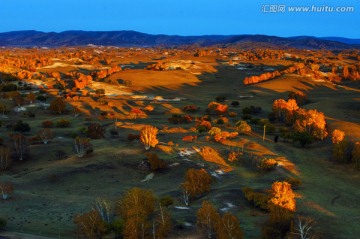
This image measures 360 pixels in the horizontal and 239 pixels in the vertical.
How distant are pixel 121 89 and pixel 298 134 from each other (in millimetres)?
108828

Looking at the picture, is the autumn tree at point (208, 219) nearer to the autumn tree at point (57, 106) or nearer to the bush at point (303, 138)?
the bush at point (303, 138)

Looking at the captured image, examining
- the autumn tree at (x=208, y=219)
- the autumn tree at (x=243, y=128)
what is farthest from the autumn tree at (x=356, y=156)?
the autumn tree at (x=208, y=219)

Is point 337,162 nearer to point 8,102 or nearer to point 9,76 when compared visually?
point 8,102

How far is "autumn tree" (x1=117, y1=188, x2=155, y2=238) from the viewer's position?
139 feet

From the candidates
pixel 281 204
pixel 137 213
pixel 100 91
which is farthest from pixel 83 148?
pixel 100 91

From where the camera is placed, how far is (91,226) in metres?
42.4

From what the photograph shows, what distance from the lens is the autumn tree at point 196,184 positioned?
57062mm

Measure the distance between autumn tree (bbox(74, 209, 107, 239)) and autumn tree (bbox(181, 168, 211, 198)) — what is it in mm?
16242

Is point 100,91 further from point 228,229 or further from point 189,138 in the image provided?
point 228,229

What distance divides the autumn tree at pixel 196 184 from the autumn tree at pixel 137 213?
33.6 feet

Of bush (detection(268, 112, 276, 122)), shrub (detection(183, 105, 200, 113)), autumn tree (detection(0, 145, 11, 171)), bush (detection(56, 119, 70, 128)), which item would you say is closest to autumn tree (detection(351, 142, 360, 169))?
bush (detection(268, 112, 276, 122))

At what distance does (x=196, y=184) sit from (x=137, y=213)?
16041mm

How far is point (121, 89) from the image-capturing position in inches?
7229

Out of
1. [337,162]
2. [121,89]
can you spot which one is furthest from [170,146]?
[121,89]
